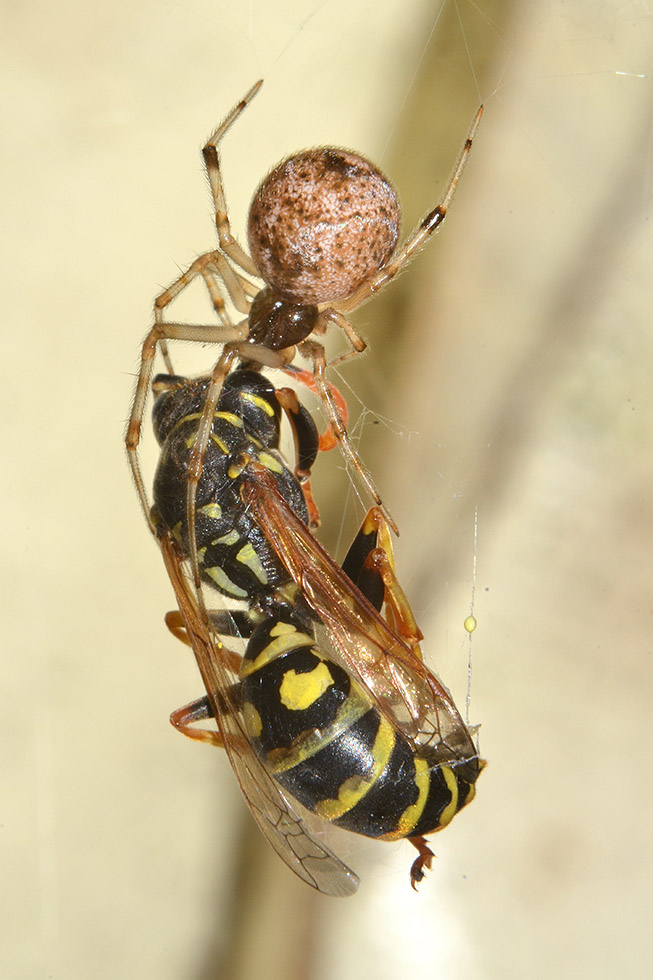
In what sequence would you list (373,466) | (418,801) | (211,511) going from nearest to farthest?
(418,801), (211,511), (373,466)

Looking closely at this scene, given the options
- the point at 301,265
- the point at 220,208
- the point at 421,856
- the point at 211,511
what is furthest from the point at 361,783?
the point at 220,208

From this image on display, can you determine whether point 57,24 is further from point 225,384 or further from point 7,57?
point 225,384

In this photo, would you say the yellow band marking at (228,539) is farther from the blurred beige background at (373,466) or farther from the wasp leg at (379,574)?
the blurred beige background at (373,466)

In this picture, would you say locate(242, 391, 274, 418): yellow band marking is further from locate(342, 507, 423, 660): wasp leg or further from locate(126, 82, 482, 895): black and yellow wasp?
locate(342, 507, 423, 660): wasp leg

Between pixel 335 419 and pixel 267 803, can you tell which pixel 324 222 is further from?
pixel 267 803

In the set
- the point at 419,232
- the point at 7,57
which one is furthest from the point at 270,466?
the point at 7,57

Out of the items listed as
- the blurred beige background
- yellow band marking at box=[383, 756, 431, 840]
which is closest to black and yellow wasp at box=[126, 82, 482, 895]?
yellow band marking at box=[383, 756, 431, 840]

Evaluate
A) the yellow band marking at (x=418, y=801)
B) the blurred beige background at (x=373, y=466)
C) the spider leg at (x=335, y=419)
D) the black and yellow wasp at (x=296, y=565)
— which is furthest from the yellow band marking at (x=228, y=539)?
the blurred beige background at (x=373, y=466)
